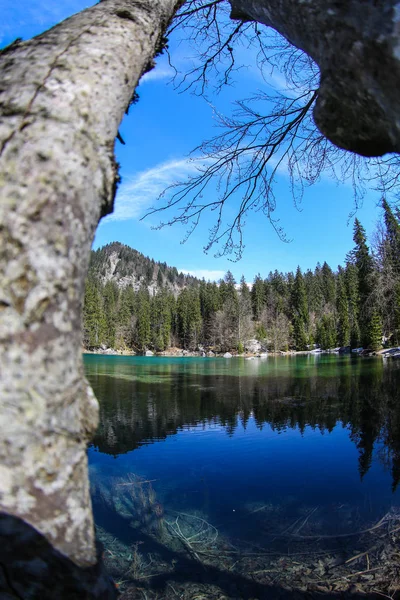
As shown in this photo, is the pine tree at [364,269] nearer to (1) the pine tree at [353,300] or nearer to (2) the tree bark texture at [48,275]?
(1) the pine tree at [353,300]

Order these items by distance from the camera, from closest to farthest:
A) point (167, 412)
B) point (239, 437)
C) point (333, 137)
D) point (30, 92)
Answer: point (30, 92)
point (333, 137)
point (239, 437)
point (167, 412)

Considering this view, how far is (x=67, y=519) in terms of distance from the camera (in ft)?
2.46

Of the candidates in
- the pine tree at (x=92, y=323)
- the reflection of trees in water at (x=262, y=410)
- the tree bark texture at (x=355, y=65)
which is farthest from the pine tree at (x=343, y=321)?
the tree bark texture at (x=355, y=65)

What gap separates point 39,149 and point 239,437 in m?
10.8

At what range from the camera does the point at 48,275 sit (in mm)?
748

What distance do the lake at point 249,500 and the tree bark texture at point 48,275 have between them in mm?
4179

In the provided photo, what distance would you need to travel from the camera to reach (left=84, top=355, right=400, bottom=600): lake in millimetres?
4176

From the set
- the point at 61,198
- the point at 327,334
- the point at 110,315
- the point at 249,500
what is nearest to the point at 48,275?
A: the point at 61,198

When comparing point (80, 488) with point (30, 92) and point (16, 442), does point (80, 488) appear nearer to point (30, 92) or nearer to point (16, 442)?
point (16, 442)

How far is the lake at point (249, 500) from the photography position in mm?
4176

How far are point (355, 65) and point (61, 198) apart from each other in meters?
0.91

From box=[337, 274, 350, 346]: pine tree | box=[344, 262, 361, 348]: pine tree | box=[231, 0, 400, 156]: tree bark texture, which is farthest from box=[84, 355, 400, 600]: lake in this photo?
box=[337, 274, 350, 346]: pine tree

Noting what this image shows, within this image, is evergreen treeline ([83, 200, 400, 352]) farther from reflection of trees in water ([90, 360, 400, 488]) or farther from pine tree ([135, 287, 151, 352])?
reflection of trees in water ([90, 360, 400, 488])

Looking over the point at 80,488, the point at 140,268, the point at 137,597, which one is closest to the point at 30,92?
the point at 80,488
